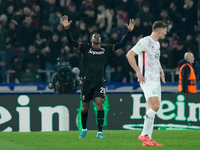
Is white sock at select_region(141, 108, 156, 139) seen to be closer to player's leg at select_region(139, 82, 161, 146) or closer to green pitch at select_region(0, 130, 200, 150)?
player's leg at select_region(139, 82, 161, 146)

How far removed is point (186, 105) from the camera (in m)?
14.9

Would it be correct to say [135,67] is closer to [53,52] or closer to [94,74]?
[94,74]

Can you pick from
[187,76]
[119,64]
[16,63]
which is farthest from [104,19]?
[187,76]

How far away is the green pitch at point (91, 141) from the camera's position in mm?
9547

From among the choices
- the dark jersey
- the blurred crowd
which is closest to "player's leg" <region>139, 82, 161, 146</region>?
the dark jersey

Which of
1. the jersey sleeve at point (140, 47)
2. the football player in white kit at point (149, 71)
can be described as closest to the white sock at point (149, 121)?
the football player in white kit at point (149, 71)

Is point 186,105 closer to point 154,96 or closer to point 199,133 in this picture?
point 199,133

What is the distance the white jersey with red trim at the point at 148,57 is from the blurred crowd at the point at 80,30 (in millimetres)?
9387

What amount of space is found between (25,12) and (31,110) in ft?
21.0

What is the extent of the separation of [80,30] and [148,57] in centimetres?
1020

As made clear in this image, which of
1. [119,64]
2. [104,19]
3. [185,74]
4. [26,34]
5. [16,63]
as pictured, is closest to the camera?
[185,74]

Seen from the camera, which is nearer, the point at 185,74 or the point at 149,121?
the point at 149,121

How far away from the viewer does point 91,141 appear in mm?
10500

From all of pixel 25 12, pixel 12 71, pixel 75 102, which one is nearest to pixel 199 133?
pixel 75 102
